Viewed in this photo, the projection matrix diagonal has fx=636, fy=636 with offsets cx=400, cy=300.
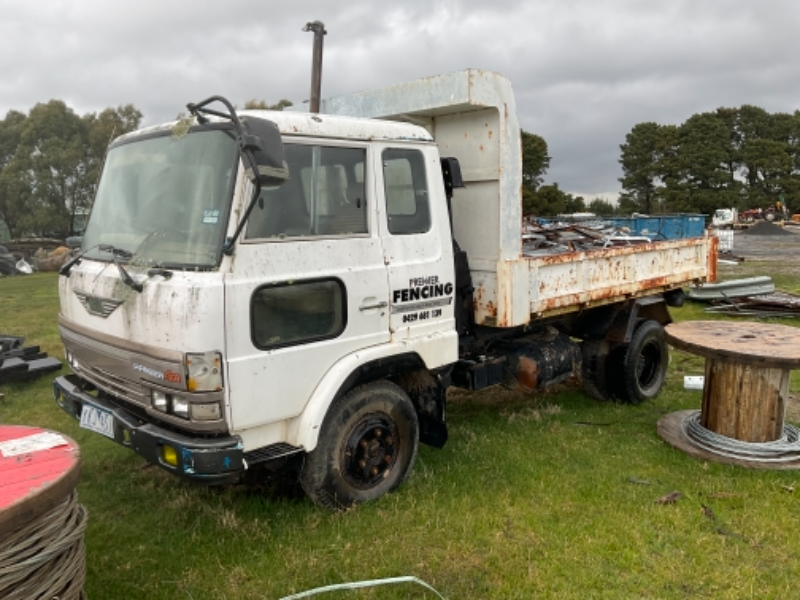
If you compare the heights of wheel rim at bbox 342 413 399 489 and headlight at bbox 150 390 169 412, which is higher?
headlight at bbox 150 390 169 412

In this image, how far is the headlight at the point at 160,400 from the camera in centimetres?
321

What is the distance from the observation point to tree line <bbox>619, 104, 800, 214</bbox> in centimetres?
4381

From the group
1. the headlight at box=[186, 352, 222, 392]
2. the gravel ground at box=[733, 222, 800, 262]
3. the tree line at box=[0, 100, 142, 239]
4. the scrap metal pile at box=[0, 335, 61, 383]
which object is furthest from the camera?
the tree line at box=[0, 100, 142, 239]

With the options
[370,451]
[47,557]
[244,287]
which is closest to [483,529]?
[370,451]

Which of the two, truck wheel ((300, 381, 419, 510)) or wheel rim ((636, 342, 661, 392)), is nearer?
truck wheel ((300, 381, 419, 510))

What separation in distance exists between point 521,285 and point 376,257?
51.1 inches

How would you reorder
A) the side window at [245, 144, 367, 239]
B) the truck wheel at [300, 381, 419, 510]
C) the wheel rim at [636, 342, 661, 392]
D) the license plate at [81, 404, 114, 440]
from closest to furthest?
the side window at [245, 144, 367, 239] < the license plate at [81, 404, 114, 440] < the truck wheel at [300, 381, 419, 510] < the wheel rim at [636, 342, 661, 392]

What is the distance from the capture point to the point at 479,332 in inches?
196

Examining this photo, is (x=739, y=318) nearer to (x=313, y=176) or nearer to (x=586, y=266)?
(x=586, y=266)

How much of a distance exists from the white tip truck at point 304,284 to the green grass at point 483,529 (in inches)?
15.0

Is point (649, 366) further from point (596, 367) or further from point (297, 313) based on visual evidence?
point (297, 313)

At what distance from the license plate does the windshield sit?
87cm

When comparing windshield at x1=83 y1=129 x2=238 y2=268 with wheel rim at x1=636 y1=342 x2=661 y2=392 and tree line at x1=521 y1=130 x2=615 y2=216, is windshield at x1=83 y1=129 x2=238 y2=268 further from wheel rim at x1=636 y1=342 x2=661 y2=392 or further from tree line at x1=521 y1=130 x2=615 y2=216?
tree line at x1=521 y1=130 x2=615 y2=216

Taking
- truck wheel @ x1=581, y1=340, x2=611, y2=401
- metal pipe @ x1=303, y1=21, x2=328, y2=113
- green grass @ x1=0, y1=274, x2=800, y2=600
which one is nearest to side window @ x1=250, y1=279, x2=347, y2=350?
green grass @ x1=0, y1=274, x2=800, y2=600
